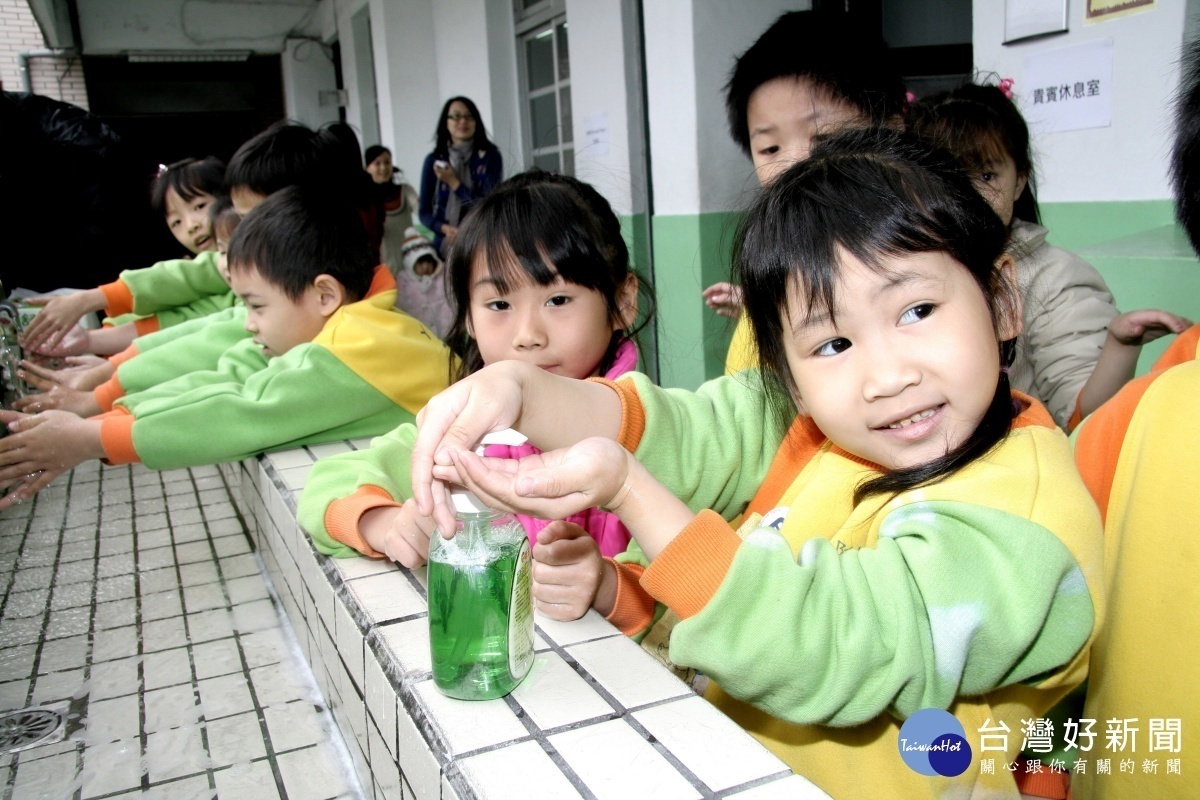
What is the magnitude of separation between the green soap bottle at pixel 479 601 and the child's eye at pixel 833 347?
0.36 metres

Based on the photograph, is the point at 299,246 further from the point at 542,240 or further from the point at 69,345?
the point at 69,345

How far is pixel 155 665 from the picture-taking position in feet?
5.61

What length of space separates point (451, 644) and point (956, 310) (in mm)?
620

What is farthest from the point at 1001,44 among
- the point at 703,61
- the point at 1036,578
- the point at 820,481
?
the point at 1036,578

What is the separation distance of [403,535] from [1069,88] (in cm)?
261

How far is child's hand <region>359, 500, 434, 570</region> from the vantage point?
1.26 meters

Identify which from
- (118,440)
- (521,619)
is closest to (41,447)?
(118,440)

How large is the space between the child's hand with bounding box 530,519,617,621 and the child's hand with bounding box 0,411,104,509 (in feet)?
4.36

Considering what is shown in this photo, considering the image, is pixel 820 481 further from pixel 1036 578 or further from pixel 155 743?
pixel 155 743

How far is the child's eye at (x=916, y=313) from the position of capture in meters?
0.90

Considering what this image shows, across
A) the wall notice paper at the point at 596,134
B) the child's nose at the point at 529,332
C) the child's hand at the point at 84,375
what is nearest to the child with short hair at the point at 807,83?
the child's nose at the point at 529,332

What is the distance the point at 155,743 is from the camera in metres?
1.46

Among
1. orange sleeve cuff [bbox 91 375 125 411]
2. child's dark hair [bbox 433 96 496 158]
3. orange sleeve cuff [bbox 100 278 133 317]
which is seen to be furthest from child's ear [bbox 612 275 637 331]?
child's dark hair [bbox 433 96 496 158]

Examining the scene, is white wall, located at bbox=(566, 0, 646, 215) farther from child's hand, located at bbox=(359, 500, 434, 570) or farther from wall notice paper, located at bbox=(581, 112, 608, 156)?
child's hand, located at bbox=(359, 500, 434, 570)
